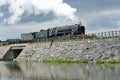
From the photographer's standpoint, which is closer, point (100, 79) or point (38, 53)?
point (100, 79)

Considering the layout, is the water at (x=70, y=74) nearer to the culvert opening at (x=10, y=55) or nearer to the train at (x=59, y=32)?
the train at (x=59, y=32)

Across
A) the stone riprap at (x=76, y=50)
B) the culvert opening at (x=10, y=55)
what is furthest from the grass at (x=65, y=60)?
the culvert opening at (x=10, y=55)

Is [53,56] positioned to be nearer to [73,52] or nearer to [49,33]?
[73,52]

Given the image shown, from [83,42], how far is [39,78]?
31.5 m

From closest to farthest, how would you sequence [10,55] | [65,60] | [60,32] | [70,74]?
[70,74] < [65,60] < [60,32] < [10,55]

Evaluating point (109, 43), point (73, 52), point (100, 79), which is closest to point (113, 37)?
point (109, 43)

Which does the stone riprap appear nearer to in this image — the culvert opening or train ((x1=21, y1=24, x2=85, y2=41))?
train ((x1=21, y1=24, x2=85, y2=41))

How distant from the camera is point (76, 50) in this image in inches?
2731

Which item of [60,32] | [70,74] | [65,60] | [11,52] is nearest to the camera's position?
[70,74]

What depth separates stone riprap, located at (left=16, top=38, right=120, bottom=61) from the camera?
200ft

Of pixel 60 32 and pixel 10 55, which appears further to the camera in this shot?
pixel 10 55

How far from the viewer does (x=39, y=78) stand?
3906 cm

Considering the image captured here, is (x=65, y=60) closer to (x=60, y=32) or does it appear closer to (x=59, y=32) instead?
(x=60, y=32)

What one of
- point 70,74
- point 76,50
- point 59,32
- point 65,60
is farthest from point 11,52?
point 70,74
